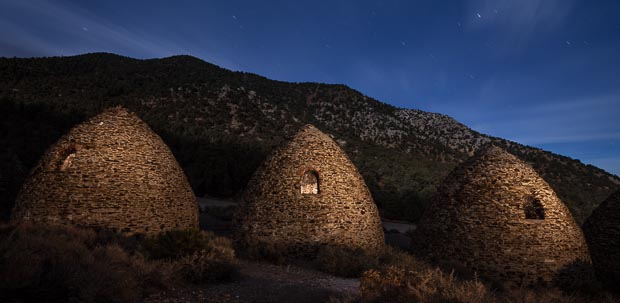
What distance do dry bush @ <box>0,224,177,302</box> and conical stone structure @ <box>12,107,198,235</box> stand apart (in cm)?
151

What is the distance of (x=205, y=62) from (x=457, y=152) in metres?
60.3

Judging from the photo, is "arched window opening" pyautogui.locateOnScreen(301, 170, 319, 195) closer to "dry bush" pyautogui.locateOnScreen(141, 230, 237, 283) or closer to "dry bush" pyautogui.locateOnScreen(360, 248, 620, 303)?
"dry bush" pyautogui.locateOnScreen(141, 230, 237, 283)

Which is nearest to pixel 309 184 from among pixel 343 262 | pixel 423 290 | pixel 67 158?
pixel 343 262

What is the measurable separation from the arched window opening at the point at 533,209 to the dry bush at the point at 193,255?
31.9 feet

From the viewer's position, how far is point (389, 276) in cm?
733

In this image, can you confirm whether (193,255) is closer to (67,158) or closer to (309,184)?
(309,184)

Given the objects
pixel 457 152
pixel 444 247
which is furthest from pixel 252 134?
pixel 444 247

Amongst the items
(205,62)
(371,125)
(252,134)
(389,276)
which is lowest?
(389,276)

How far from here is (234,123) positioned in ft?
172

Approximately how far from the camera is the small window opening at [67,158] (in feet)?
38.0

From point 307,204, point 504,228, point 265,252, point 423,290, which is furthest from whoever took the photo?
point 307,204

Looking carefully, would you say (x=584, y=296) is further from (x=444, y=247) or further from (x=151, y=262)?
(x=151, y=262)

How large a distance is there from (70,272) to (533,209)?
42.9 ft

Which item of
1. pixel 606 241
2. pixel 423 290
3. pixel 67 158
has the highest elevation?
pixel 67 158
